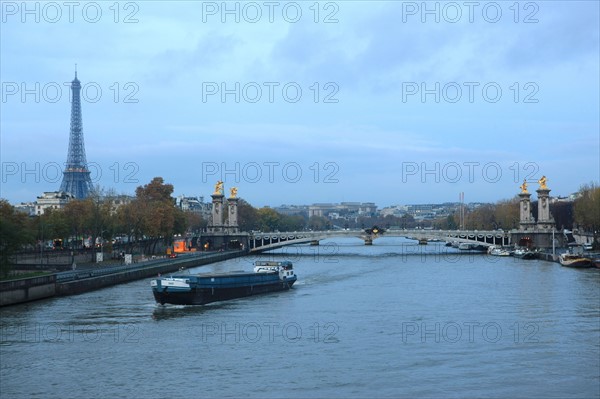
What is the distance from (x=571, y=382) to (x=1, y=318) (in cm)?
2320

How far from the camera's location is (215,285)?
45406 millimetres

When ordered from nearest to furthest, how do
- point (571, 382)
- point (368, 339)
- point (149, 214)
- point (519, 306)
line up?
point (571, 382)
point (368, 339)
point (519, 306)
point (149, 214)

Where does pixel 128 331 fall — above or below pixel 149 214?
below

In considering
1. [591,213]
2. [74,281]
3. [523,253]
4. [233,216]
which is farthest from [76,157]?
[74,281]

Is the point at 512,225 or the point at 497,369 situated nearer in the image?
the point at 497,369

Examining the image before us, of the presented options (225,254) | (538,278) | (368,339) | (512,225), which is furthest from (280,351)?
(512,225)

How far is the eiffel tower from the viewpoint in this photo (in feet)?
498

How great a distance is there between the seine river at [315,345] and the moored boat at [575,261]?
16961mm

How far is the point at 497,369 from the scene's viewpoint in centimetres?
2598

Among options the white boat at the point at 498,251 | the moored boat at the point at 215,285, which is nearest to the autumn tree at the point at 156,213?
the moored boat at the point at 215,285

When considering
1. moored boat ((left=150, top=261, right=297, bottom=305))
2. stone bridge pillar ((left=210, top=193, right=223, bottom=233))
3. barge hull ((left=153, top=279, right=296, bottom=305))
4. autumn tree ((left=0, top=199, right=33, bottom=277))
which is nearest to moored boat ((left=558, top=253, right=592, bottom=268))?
moored boat ((left=150, top=261, right=297, bottom=305))

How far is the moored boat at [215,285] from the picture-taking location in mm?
43094

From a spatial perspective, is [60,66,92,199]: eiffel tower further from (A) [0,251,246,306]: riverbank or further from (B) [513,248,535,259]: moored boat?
(A) [0,251,246,306]: riverbank

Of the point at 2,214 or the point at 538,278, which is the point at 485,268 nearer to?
the point at 538,278
